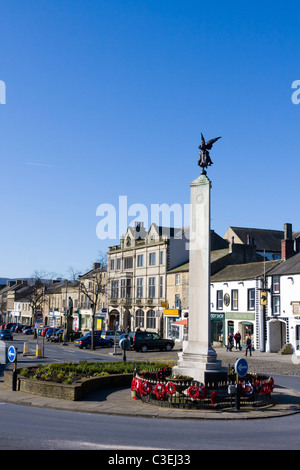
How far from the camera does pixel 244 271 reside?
49469 millimetres

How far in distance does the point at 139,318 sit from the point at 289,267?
91.2ft

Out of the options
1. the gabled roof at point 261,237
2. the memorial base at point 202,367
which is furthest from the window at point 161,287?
the memorial base at point 202,367

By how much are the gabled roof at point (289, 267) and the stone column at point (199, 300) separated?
956 inches

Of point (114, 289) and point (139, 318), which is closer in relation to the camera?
point (139, 318)

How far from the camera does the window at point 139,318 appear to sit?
64500mm

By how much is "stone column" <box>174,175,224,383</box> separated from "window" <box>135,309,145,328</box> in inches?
1812

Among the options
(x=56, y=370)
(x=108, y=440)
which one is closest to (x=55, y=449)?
(x=108, y=440)

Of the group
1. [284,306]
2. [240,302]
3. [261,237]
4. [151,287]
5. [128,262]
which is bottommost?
[284,306]

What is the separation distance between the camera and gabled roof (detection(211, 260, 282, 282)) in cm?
4616

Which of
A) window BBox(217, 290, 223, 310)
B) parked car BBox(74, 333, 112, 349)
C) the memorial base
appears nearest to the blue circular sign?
the memorial base

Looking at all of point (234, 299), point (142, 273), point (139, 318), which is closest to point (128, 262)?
point (142, 273)

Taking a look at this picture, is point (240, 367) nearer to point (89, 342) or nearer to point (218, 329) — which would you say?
point (89, 342)

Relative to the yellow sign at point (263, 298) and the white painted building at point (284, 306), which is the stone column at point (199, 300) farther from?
the yellow sign at point (263, 298)

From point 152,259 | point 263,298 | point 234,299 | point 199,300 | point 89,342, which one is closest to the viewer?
point 199,300
